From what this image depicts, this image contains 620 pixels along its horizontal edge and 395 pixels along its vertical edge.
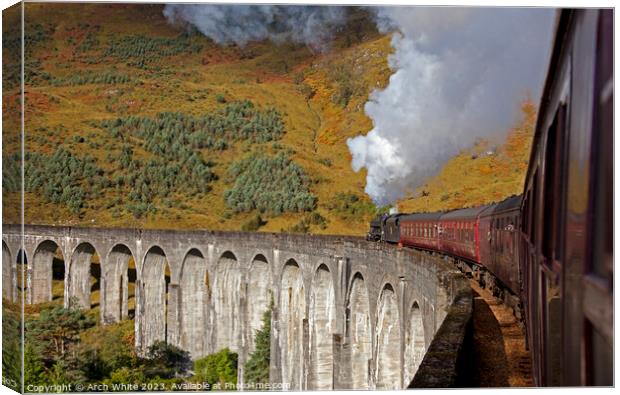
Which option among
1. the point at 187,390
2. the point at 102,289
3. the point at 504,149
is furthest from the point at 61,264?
the point at 187,390

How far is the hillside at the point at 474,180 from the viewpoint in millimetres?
43344

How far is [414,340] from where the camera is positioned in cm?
1373

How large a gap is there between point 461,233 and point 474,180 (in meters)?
28.8

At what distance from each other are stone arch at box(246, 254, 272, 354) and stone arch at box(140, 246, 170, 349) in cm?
556

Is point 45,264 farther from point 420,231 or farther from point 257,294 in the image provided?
point 420,231

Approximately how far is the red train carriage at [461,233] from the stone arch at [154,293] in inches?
647

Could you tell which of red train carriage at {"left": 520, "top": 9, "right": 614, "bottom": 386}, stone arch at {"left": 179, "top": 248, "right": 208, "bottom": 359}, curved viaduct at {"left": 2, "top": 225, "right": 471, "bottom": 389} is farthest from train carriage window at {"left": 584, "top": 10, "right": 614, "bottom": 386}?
stone arch at {"left": 179, "top": 248, "right": 208, "bottom": 359}

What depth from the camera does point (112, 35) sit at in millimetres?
32750

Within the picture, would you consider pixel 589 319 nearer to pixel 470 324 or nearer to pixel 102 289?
pixel 470 324

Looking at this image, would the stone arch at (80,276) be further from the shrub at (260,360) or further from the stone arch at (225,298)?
the shrub at (260,360)

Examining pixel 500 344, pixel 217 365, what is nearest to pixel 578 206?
pixel 500 344

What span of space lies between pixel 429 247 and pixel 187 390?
43.9 feet

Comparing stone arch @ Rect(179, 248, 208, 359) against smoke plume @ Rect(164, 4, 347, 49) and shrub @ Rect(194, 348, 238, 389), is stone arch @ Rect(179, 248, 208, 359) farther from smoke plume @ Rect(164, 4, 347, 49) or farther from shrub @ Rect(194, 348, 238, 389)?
smoke plume @ Rect(164, 4, 347, 49)

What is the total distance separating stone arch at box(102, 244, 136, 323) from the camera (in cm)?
3528
